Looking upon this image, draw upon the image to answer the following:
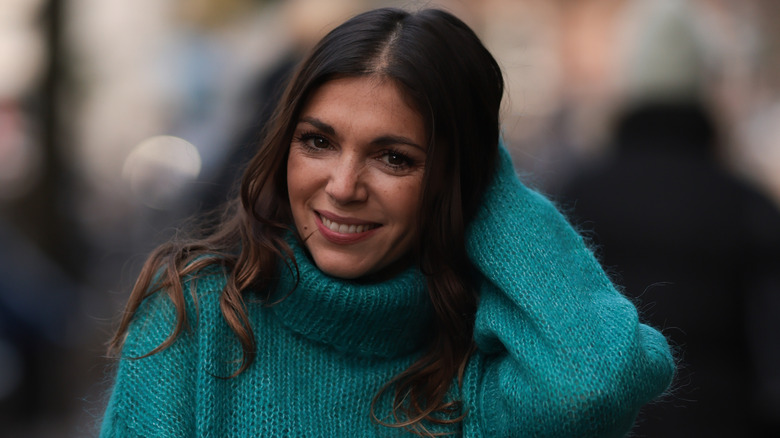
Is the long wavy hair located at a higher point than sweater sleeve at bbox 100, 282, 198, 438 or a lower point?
higher

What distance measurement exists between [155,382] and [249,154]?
1.85 meters

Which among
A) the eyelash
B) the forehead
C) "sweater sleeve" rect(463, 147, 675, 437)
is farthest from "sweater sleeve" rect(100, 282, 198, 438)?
"sweater sleeve" rect(463, 147, 675, 437)

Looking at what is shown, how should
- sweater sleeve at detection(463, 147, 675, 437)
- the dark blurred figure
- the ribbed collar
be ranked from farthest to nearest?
the dark blurred figure
the ribbed collar
sweater sleeve at detection(463, 147, 675, 437)

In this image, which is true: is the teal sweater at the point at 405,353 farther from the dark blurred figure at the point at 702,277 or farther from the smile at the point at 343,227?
the dark blurred figure at the point at 702,277

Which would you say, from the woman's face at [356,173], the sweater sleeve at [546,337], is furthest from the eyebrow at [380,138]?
the sweater sleeve at [546,337]

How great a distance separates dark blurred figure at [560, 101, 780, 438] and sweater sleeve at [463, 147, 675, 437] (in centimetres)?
102

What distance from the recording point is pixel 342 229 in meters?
2.86

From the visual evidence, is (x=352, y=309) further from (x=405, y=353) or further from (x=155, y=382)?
(x=155, y=382)

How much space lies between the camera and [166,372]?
9.13 feet

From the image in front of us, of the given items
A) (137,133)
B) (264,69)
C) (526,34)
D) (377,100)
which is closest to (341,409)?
(377,100)

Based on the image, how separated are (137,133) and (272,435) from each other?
6430 mm

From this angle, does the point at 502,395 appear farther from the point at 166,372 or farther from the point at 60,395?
the point at 60,395

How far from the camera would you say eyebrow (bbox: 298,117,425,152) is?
2.81 meters

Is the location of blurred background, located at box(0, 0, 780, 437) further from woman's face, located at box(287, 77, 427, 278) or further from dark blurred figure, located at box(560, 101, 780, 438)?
woman's face, located at box(287, 77, 427, 278)
